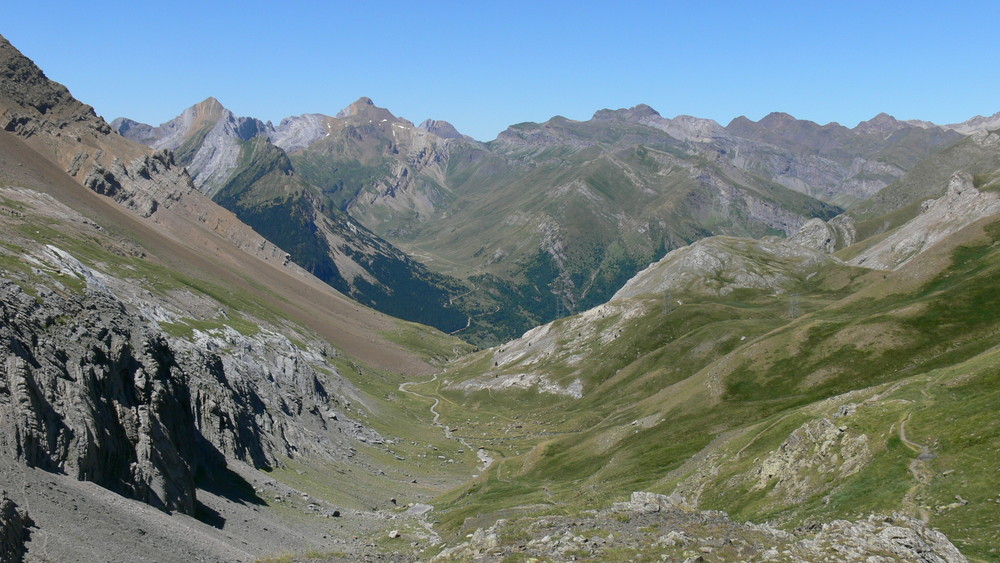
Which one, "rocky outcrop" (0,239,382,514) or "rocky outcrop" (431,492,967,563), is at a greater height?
"rocky outcrop" (431,492,967,563)

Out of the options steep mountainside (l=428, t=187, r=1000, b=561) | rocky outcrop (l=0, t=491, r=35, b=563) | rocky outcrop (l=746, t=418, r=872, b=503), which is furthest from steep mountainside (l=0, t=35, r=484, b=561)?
rocky outcrop (l=746, t=418, r=872, b=503)

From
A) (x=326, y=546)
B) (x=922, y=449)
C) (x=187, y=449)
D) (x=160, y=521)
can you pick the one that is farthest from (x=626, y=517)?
(x=187, y=449)

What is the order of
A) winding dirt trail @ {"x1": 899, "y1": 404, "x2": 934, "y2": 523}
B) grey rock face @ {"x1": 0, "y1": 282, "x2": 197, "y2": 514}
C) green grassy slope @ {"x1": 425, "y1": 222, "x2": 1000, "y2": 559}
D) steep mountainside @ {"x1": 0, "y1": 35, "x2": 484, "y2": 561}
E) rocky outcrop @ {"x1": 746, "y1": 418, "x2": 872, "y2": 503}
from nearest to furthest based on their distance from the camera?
winding dirt trail @ {"x1": 899, "y1": 404, "x2": 934, "y2": 523} → steep mountainside @ {"x1": 0, "y1": 35, "x2": 484, "y2": 561} → green grassy slope @ {"x1": 425, "y1": 222, "x2": 1000, "y2": 559} → grey rock face @ {"x1": 0, "y1": 282, "x2": 197, "y2": 514} → rocky outcrop @ {"x1": 746, "y1": 418, "x2": 872, "y2": 503}

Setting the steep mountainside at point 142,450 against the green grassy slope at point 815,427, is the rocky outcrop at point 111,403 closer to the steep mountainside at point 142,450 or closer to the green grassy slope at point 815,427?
the steep mountainside at point 142,450

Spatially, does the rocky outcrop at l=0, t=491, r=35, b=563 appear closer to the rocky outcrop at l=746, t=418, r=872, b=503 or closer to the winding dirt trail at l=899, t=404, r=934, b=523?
the rocky outcrop at l=746, t=418, r=872, b=503

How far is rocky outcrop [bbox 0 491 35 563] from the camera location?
42.9 metres

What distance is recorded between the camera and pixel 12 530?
4459 centimetres

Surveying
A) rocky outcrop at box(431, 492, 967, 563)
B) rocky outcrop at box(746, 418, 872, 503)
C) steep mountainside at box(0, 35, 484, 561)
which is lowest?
steep mountainside at box(0, 35, 484, 561)

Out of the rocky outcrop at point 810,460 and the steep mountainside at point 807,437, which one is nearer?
the steep mountainside at point 807,437

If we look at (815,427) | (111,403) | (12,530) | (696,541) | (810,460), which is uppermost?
(815,427)

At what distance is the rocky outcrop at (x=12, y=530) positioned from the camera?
42906 mm

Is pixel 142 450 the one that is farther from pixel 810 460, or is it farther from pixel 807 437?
pixel 807 437

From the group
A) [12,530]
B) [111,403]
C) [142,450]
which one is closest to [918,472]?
[12,530]

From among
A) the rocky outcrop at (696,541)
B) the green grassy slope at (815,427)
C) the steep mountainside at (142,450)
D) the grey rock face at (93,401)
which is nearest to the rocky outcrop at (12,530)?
the steep mountainside at (142,450)
